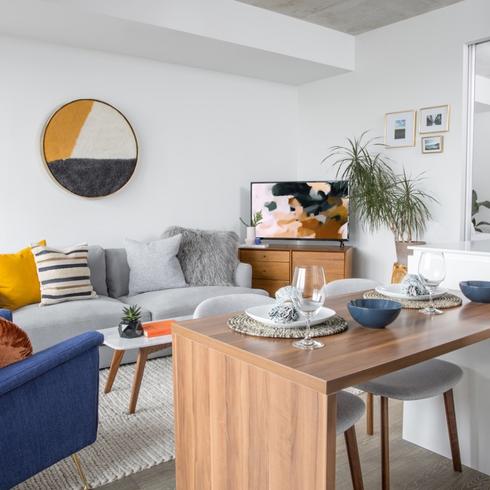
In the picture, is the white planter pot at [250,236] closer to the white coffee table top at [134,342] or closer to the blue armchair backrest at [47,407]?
the white coffee table top at [134,342]

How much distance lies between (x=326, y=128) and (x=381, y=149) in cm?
76

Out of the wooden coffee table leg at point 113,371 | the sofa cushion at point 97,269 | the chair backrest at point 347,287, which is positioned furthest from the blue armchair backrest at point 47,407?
the sofa cushion at point 97,269

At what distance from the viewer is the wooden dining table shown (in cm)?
120

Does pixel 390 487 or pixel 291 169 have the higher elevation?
pixel 291 169

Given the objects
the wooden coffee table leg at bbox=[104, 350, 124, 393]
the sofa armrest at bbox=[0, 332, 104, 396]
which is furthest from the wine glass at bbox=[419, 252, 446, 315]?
the wooden coffee table leg at bbox=[104, 350, 124, 393]

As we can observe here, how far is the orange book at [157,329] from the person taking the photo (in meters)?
2.98

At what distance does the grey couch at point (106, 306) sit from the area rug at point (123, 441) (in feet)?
1.43

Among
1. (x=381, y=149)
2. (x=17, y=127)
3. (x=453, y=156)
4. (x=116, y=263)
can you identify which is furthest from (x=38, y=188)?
(x=453, y=156)

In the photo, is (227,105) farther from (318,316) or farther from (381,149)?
(318,316)

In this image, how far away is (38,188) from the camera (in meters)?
4.23

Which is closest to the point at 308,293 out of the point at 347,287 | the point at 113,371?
the point at 347,287

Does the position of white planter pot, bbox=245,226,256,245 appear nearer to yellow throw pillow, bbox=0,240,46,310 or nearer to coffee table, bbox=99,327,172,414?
yellow throw pillow, bbox=0,240,46,310

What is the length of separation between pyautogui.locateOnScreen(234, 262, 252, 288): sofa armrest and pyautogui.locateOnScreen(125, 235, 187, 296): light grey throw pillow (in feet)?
1.65

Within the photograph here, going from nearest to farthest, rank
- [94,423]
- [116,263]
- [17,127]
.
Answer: [94,423]
[17,127]
[116,263]
